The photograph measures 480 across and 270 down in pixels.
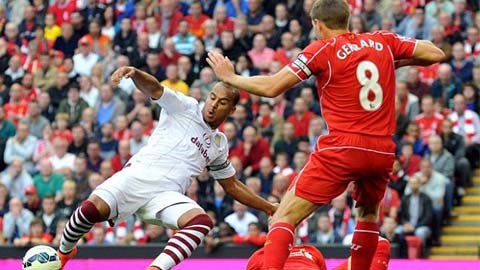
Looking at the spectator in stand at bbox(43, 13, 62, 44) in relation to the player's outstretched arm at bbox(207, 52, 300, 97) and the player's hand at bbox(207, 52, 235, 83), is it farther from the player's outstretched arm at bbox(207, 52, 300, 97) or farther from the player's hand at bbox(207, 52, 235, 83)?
the player's outstretched arm at bbox(207, 52, 300, 97)

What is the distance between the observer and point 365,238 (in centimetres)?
1180

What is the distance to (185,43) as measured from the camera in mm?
22719

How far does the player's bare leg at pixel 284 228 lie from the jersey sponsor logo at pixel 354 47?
1.11 metres

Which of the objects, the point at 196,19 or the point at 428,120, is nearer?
the point at 428,120

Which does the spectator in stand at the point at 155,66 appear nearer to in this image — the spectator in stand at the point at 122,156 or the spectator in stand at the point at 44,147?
the spectator in stand at the point at 44,147

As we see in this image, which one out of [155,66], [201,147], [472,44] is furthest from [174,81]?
[201,147]

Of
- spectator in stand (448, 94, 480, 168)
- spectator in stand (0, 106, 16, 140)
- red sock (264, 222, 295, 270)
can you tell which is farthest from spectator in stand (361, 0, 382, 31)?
red sock (264, 222, 295, 270)

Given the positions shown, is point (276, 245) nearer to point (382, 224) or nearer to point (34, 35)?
point (382, 224)

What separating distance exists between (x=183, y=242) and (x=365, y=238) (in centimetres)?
150

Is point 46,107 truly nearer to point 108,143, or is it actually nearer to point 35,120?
point 35,120

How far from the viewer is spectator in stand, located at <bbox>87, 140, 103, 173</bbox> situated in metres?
21.2

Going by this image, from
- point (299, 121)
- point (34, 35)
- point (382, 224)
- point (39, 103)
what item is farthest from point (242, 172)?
point (34, 35)

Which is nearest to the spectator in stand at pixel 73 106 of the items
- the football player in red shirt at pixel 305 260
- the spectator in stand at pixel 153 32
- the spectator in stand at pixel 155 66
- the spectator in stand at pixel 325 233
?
the spectator in stand at pixel 155 66

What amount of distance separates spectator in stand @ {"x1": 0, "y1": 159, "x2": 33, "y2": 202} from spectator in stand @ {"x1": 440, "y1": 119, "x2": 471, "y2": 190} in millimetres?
5992
